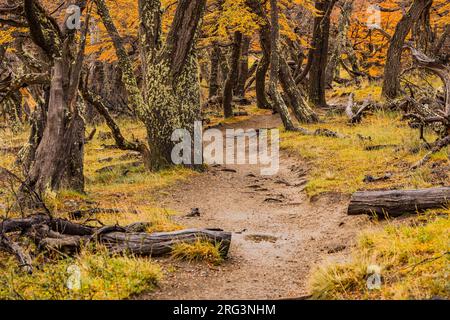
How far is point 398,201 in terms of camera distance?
6414mm

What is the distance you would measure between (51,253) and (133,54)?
65.7 feet

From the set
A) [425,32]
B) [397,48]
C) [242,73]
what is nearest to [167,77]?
[425,32]

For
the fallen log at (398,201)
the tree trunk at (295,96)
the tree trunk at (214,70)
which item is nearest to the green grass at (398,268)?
the fallen log at (398,201)

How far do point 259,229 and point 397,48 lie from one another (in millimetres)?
11435

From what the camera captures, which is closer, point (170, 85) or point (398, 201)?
point (398, 201)

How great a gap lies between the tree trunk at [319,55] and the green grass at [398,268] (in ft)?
47.5

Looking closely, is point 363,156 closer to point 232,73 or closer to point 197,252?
point 197,252

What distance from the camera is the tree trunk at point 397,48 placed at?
15977mm

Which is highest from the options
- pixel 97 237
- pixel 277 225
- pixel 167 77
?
pixel 167 77

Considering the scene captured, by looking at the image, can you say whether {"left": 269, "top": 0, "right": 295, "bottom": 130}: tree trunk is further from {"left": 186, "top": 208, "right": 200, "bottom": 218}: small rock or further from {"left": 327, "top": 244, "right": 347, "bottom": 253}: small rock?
{"left": 327, "top": 244, "right": 347, "bottom": 253}: small rock

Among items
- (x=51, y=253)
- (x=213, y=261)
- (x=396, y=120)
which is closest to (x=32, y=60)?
(x=51, y=253)

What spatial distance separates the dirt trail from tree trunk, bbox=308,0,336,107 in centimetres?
774

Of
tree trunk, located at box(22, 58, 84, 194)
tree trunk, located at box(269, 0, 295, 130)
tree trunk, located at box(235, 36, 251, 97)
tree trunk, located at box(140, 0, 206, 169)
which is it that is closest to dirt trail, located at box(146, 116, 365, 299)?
tree trunk, located at box(140, 0, 206, 169)

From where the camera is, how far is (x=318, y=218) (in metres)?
7.89
